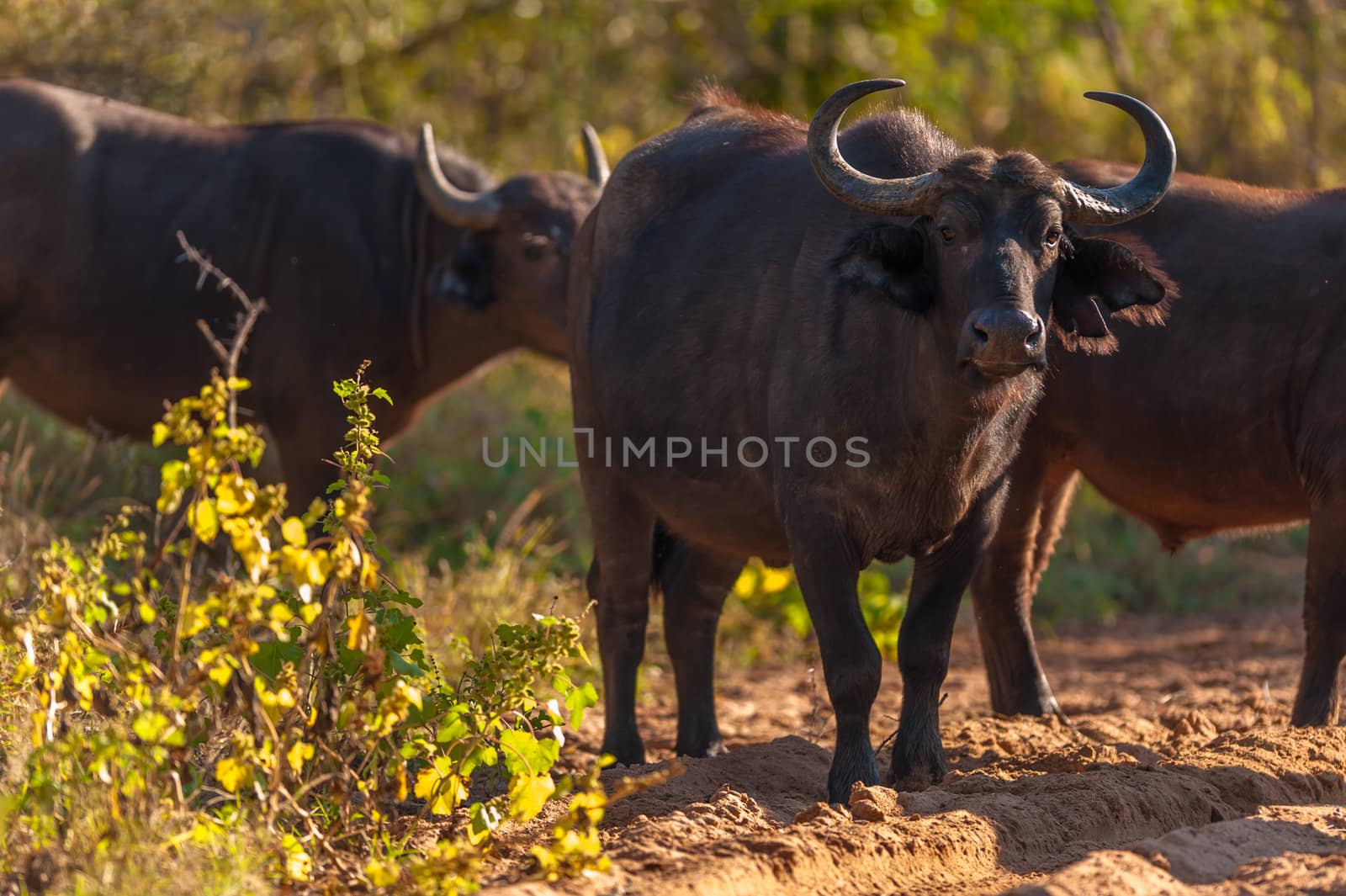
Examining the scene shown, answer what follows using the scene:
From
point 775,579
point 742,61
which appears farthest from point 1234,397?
point 742,61

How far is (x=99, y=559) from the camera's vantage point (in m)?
4.18

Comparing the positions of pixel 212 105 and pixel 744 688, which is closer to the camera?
pixel 744 688

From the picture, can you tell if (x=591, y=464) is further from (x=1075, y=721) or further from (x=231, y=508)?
(x=231, y=508)

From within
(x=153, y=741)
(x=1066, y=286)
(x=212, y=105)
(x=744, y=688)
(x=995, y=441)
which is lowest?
(x=744, y=688)

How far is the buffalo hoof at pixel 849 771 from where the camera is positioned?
5.19 metres

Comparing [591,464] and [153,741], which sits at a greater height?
[591,464]

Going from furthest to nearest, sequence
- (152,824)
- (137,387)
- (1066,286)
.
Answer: (137,387)
(1066,286)
(152,824)

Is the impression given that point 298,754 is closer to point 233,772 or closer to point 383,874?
point 233,772

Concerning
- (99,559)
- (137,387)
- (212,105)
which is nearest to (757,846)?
(99,559)

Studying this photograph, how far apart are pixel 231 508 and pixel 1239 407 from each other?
4239 millimetres

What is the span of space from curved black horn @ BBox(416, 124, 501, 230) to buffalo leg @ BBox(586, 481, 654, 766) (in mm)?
2320

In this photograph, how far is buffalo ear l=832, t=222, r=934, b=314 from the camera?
Answer: 5.10 meters

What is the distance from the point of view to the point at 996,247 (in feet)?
16.0

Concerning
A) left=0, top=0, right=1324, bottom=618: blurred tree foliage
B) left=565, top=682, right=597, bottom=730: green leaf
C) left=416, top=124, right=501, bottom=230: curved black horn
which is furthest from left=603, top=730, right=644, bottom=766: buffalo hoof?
left=0, top=0, right=1324, bottom=618: blurred tree foliage
